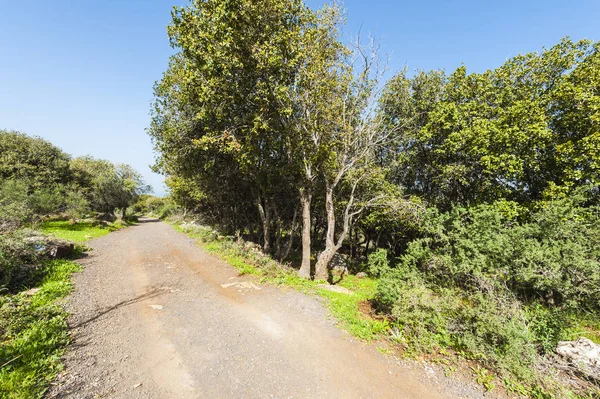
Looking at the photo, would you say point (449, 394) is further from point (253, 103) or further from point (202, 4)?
point (202, 4)

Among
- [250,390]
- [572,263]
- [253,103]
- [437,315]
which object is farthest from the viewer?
[253,103]

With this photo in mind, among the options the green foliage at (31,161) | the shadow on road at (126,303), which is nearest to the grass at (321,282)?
the shadow on road at (126,303)

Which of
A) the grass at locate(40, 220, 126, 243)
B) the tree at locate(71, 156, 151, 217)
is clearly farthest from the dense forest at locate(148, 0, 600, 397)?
the tree at locate(71, 156, 151, 217)

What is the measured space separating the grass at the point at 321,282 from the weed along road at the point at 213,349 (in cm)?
48

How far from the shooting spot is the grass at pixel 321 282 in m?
7.12

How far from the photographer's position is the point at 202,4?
1048 cm

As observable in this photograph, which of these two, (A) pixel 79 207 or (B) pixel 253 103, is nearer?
(B) pixel 253 103

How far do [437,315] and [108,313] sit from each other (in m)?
9.92

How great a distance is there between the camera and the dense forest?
22.8 feet

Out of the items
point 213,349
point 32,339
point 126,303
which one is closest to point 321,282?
point 213,349

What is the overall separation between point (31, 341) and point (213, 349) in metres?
3.91

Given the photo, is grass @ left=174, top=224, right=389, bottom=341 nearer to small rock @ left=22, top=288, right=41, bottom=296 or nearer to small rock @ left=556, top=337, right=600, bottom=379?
small rock @ left=556, top=337, right=600, bottom=379

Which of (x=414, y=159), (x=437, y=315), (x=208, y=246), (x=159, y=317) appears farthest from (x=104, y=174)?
(x=437, y=315)

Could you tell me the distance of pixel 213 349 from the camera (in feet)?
18.8
